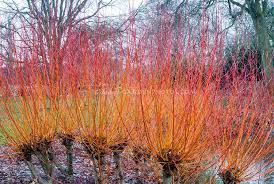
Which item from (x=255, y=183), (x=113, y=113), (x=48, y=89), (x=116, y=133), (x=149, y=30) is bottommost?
(x=255, y=183)

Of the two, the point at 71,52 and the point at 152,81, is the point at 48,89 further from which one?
the point at 152,81

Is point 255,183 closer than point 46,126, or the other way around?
point 46,126

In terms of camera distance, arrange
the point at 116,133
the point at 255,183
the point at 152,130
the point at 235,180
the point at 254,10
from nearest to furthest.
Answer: the point at 152,130 < the point at 235,180 < the point at 116,133 < the point at 255,183 < the point at 254,10

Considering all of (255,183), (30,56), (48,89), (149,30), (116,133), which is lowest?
→ (255,183)

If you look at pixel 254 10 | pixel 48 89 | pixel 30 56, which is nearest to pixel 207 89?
pixel 48 89

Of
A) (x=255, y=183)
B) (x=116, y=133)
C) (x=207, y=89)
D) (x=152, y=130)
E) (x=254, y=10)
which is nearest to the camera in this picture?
(x=207, y=89)

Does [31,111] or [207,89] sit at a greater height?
[207,89]

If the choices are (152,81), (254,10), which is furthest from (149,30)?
(254,10)

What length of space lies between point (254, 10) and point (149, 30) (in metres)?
9.47

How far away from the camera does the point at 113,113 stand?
3.42m

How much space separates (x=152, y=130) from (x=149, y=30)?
1.06m

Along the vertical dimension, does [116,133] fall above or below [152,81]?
below

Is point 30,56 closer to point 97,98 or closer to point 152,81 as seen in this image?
point 97,98

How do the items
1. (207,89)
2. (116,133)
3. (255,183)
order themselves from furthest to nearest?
(255,183), (116,133), (207,89)
